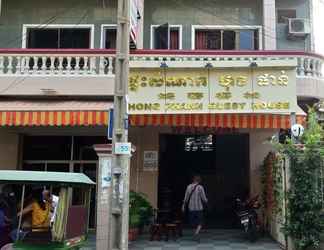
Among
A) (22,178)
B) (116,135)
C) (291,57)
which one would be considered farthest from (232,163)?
(22,178)

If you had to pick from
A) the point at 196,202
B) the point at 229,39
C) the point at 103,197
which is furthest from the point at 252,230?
the point at 229,39

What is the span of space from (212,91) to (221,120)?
941mm

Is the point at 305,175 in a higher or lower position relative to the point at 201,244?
higher

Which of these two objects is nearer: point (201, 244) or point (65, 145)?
point (201, 244)

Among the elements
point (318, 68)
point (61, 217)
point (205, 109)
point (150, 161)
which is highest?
point (318, 68)

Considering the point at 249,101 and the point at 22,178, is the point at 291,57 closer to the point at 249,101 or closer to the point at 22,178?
the point at 249,101

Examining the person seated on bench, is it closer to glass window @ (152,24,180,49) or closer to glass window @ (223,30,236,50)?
glass window @ (152,24,180,49)

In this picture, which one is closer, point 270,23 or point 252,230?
point 252,230

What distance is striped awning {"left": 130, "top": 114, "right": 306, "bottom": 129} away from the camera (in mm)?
12766

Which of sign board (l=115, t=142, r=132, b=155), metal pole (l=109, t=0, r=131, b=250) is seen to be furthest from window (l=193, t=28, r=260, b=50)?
sign board (l=115, t=142, r=132, b=155)

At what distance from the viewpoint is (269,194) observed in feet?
43.9

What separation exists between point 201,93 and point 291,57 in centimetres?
298

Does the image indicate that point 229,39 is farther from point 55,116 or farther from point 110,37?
point 55,116

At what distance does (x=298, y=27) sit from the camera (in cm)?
1555
